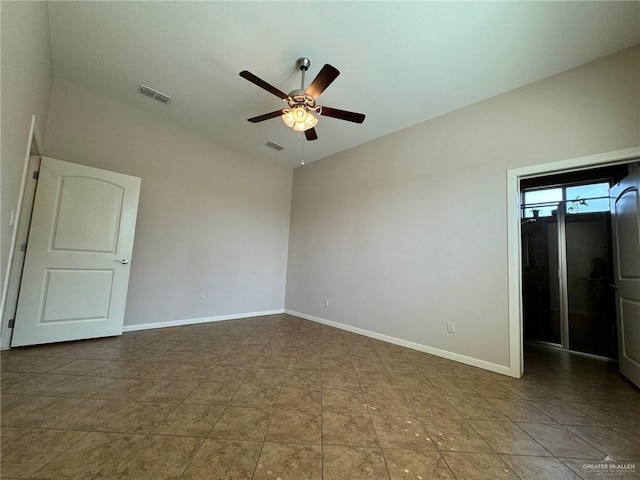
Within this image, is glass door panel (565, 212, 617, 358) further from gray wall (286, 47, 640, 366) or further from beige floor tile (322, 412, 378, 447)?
beige floor tile (322, 412, 378, 447)

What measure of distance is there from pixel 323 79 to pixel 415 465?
2.60m

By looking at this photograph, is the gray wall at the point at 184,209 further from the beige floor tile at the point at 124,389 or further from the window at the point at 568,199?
the window at the point at 568,199

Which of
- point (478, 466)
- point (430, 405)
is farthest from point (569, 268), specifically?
point (478, 466)

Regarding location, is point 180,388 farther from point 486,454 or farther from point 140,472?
point 486,454

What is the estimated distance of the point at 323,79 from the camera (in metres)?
2.01

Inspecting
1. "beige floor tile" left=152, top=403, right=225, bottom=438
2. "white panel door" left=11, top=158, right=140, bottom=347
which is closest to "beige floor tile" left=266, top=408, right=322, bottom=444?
"beige floor tile" left=152, top=403, right=225, bottom=438

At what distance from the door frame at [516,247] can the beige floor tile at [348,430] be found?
1772 millimetres

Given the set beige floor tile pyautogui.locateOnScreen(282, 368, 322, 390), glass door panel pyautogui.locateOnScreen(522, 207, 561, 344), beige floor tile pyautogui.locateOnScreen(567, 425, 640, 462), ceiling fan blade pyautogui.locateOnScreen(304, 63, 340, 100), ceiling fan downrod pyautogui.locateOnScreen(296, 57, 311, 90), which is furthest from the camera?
glass door panel pyautogui.locateOnScreen(522, 207, 561, 344)

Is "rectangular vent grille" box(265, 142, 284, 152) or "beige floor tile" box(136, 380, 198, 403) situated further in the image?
"rectangular vent grille" box(265, 142, 284, 152)

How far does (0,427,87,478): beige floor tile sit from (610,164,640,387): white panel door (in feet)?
14.3

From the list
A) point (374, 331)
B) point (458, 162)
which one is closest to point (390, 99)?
point (458, 162)

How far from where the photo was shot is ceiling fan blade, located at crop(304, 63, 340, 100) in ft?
6.17

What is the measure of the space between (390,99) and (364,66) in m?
0.63

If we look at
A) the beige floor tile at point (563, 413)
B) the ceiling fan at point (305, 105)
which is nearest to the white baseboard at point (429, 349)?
the beige floor tile at point (563, 413)
